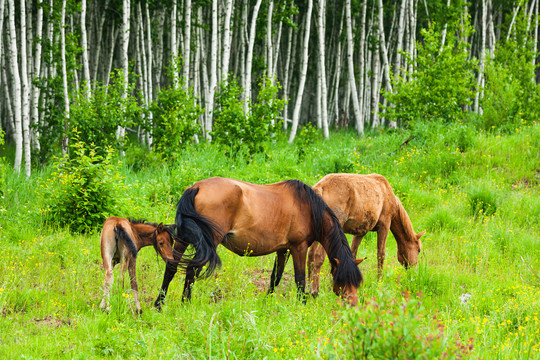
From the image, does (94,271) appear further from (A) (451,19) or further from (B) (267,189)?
(A) (451,19)

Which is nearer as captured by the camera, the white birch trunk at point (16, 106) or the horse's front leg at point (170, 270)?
the horse's front leg at point (170, 270)

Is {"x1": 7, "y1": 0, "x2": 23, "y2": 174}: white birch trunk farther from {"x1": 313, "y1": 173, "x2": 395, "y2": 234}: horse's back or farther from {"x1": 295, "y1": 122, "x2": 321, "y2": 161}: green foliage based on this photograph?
{"x1": 313, "y1": 173, "x2": 395, "y2": 234}: horse's back

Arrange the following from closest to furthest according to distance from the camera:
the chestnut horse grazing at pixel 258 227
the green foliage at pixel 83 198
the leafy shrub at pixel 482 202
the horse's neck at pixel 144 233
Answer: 1. the chestnut horse grazing at pixel 258 227
2. the horse's neck at pixel 144 233
3. the green foliage at pixel 83 198
4. the leafy shrub at pixel 482 202

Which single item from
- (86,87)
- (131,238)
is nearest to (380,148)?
(86,87)

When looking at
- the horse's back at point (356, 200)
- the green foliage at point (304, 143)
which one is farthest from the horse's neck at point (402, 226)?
the green foliage at point (304, 143)

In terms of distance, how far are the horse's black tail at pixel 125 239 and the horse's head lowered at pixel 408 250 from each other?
12.9 ft

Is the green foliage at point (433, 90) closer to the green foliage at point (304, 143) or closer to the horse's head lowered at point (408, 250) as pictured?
the green foliage at point (304, 143)

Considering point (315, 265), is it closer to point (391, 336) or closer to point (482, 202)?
point (391, 336)

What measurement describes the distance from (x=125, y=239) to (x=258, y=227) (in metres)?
1.53

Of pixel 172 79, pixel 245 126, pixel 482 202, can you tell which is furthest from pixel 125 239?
pixel 172 79

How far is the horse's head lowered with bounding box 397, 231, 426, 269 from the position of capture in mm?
7406

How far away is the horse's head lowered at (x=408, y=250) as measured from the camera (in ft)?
24.3

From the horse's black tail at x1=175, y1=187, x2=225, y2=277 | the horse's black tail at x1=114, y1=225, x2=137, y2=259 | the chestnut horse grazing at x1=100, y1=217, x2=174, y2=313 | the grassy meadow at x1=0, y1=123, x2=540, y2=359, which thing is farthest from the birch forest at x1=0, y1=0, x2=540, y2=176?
the horse's black tail at x1=175, y1=187, x2=225, y2=277

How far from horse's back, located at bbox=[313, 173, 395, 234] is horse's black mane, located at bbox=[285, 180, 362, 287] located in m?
0.75
